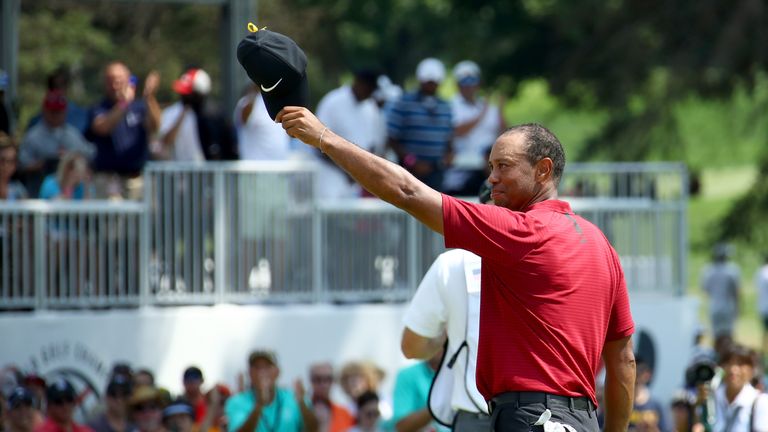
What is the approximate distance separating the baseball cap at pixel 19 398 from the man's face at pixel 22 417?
0.02 metres

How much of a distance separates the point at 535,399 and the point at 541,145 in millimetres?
931

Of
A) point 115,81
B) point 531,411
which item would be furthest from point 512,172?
point 115,81

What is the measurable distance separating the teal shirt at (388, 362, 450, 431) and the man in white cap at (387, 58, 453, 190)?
4595 millimetres

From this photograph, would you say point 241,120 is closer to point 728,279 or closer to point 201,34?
point 728,279

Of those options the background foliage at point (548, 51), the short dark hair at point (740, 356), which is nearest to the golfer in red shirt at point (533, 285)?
the short dark hair at point (740, 356)

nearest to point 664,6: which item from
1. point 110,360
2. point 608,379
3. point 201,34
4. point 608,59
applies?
point 608,59

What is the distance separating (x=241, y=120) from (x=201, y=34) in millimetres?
15551

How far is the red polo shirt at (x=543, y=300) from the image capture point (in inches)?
208

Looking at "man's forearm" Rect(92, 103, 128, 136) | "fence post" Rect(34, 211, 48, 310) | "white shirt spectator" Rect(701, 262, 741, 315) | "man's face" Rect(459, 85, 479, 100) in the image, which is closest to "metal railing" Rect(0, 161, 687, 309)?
"fence post" Rect(34, 211, 48, 310)

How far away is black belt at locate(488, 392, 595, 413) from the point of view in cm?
546

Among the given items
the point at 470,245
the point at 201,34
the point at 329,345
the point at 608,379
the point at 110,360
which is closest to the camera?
the point at 470,245

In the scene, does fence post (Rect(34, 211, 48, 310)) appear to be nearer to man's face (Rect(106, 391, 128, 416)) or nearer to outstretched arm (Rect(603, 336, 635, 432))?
man's face (Rect(106, 391, 128, 416))

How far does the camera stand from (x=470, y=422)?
703 centimetres

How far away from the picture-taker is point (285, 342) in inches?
527
